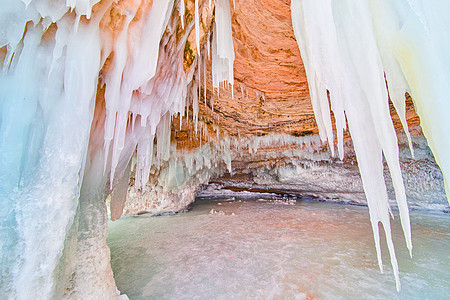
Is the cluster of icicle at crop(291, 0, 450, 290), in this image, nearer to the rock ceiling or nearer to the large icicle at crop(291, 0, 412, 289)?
the large icicle at crop(291, 0, 412, 289)

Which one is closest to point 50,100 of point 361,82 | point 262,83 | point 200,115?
point 361,82

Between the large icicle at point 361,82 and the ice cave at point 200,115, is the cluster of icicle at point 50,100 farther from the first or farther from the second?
the large icicle at point 361,82

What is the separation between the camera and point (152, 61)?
4.93 ft

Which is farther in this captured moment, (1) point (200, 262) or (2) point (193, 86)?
(2) point (193, 86)

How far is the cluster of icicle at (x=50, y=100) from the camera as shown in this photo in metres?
1.03

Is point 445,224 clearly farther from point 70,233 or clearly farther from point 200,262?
point 70,233

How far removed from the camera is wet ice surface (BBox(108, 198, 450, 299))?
1.91 metres

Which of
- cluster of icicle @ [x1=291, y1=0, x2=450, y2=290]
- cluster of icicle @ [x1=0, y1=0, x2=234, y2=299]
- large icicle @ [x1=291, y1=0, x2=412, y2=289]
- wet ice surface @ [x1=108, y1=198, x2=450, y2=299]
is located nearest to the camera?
cluster of icicle @ [x1=291, y1=0, x2=450, y2=290]

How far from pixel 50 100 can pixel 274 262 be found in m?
2.82

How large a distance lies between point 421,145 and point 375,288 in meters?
4.65

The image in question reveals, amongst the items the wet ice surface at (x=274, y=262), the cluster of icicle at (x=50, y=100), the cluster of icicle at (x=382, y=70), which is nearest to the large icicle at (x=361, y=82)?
the cluster of icicle at (x=382, y=70)

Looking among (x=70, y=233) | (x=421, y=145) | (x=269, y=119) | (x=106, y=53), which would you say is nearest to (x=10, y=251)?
(x=70, y=233)

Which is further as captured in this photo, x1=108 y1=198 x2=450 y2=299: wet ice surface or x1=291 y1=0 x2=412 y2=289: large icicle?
x1=108 y1=198 x2=450 y2=299: wet ice surface

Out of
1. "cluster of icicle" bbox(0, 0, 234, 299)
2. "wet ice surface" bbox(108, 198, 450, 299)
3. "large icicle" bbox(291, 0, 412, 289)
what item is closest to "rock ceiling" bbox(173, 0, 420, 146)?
"cluster of icicle" bbox(0, 0, 234, 299)
